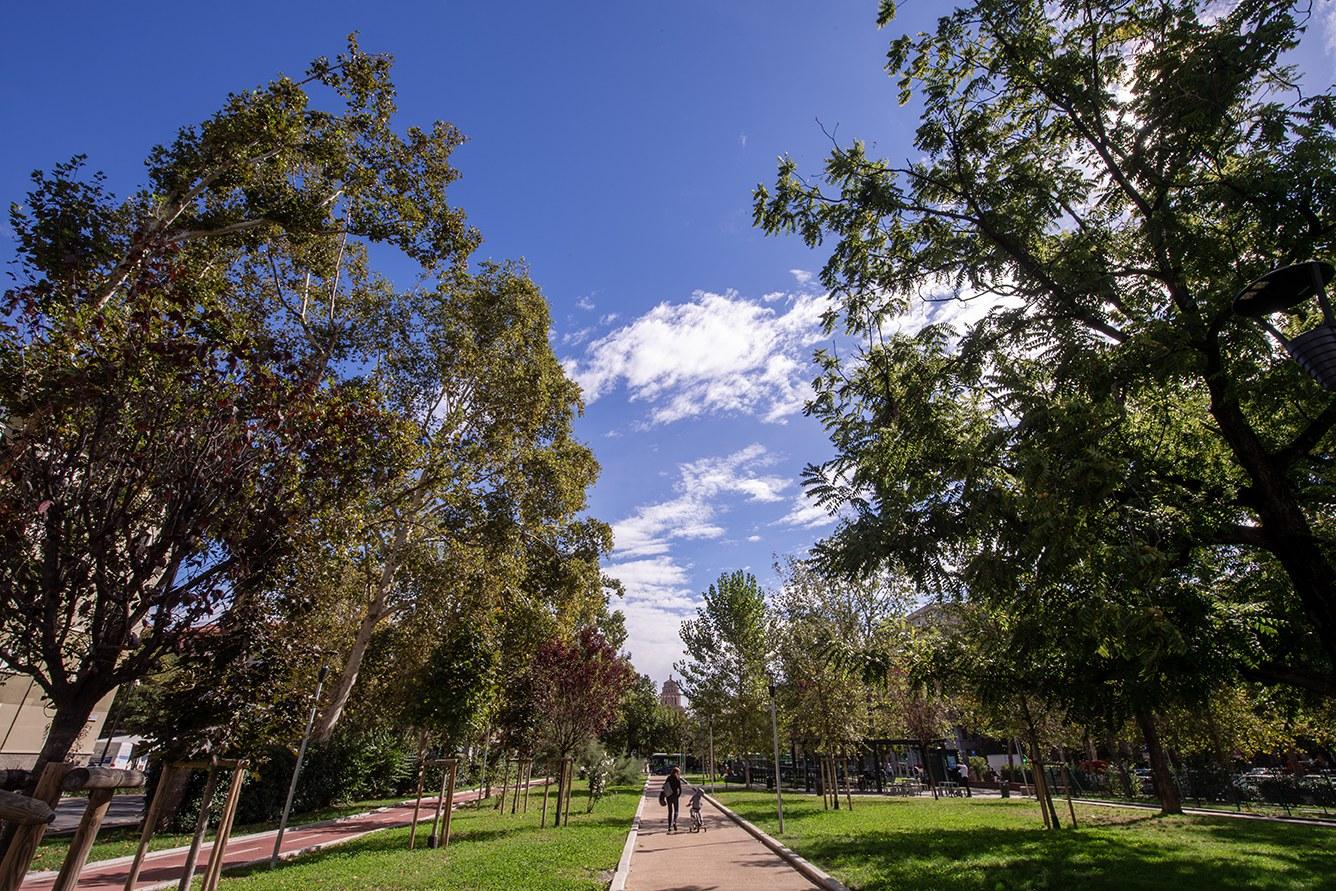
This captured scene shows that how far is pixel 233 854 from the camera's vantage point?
13273 mm

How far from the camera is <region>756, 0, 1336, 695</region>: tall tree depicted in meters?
7.19

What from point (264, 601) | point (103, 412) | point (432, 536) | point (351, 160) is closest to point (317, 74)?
point (351, 160)

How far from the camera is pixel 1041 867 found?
30.3 ft

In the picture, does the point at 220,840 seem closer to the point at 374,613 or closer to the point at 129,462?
the point at 129,462

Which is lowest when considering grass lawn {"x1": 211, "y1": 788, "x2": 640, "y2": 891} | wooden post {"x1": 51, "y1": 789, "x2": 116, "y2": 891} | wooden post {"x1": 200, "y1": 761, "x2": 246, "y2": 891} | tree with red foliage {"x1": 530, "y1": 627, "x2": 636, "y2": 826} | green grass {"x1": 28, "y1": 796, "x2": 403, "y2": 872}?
green grass {"x1": 28, "y1": 796, "x2": 403, "y2": 872}

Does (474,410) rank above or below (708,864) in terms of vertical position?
above

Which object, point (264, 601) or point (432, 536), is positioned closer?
point (264, 601)

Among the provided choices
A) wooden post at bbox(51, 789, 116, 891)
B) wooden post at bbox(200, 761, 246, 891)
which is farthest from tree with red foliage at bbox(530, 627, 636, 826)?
wooden post at bbox(51, 789, 116, 891)

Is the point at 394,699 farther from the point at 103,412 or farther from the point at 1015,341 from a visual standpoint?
the point at 1015,341

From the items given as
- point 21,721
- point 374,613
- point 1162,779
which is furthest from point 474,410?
point 1162,779

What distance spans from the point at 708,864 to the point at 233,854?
428 inches

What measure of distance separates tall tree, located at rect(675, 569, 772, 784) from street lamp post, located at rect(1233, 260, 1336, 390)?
26.9 m

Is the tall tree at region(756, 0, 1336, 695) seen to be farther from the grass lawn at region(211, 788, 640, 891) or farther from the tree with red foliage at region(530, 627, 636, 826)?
the tree with red foliage at region(530, 627, 636, 826)

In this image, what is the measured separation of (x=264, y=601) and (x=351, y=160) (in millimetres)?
8564
